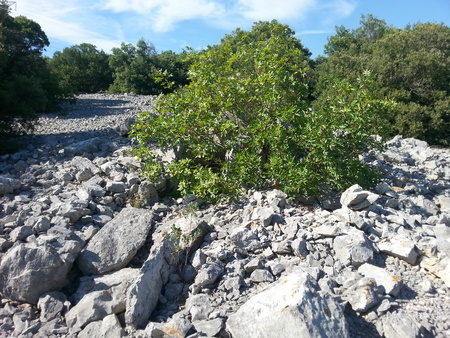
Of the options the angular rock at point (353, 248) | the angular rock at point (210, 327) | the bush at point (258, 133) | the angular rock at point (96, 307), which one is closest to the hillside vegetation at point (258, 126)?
the bush at point (258, 133)

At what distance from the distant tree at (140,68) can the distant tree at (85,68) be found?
79.9 inches

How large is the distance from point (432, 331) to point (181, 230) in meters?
2.60

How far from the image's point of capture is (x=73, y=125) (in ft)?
33.7

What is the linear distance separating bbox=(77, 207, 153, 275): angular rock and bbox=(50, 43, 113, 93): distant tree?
23.1 meters

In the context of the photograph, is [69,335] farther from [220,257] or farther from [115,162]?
[115,162]

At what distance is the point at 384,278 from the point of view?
126 inches

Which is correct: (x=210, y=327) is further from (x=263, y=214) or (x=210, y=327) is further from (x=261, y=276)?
(x=263, y=214)

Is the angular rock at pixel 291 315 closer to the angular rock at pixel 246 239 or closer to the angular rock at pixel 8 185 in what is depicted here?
the angular rock at pixel 246 239

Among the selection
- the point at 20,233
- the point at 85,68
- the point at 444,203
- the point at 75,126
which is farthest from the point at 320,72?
the point at 85,68

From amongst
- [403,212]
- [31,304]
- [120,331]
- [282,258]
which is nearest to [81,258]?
[31,304]

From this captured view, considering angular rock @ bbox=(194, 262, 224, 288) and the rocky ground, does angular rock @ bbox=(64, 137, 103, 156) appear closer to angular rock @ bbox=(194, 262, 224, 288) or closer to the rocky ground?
the rocky ground

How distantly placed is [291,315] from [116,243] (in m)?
2.31

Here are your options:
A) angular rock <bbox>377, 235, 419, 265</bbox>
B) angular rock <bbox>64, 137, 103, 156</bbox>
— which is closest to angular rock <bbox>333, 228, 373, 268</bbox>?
angular rock <bbox>377, 235, 419, 265</bbox>

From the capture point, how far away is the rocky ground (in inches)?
111
